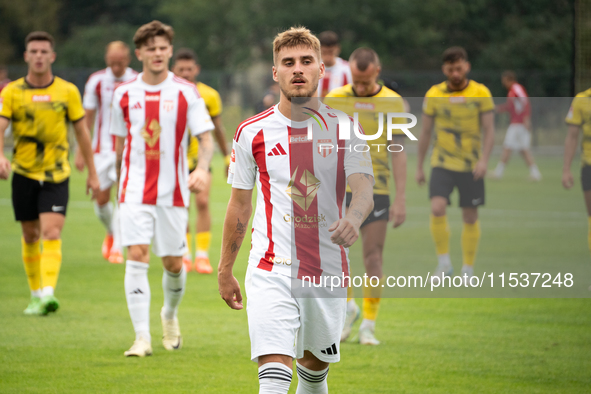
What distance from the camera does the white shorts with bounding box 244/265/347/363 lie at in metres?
3.68

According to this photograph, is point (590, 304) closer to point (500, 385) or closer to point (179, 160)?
point (500, 385)

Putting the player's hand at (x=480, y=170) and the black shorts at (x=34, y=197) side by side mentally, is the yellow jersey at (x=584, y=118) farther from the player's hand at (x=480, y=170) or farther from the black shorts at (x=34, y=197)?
the black shorts at (x=34, y=197)

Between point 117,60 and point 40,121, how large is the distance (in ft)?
9.66

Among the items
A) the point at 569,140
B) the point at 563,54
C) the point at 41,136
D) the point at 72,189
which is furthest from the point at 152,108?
the point at 563,54

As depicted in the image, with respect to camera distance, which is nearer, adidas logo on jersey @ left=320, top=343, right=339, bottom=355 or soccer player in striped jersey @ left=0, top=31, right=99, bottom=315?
adidas logo on jersey @ left=320, top=343, right=339, bottom=355

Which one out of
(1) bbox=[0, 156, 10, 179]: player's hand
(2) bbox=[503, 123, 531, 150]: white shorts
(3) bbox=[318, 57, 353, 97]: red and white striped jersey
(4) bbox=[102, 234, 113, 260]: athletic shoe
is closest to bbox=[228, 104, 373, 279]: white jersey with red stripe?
(1) bbox=[0, 156, 10, 179]: player's hand

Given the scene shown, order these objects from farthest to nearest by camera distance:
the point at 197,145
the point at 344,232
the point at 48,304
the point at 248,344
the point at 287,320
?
the point at 197,145, the point at 48,304, the point at 248,344, the point at 287,320, the point at 344,232

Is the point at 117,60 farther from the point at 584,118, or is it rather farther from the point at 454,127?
the point at 584,118

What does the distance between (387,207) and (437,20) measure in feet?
106

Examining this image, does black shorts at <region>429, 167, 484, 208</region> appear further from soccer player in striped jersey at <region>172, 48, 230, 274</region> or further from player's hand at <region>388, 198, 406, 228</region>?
player's hand at <region>388, 198, 406, 228</region>

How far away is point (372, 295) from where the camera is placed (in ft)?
21.4

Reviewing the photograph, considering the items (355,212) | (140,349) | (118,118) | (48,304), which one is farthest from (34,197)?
(355,212)

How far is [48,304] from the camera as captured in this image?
709 centimetres

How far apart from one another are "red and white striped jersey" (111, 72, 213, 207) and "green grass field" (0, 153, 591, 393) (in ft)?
4.15
